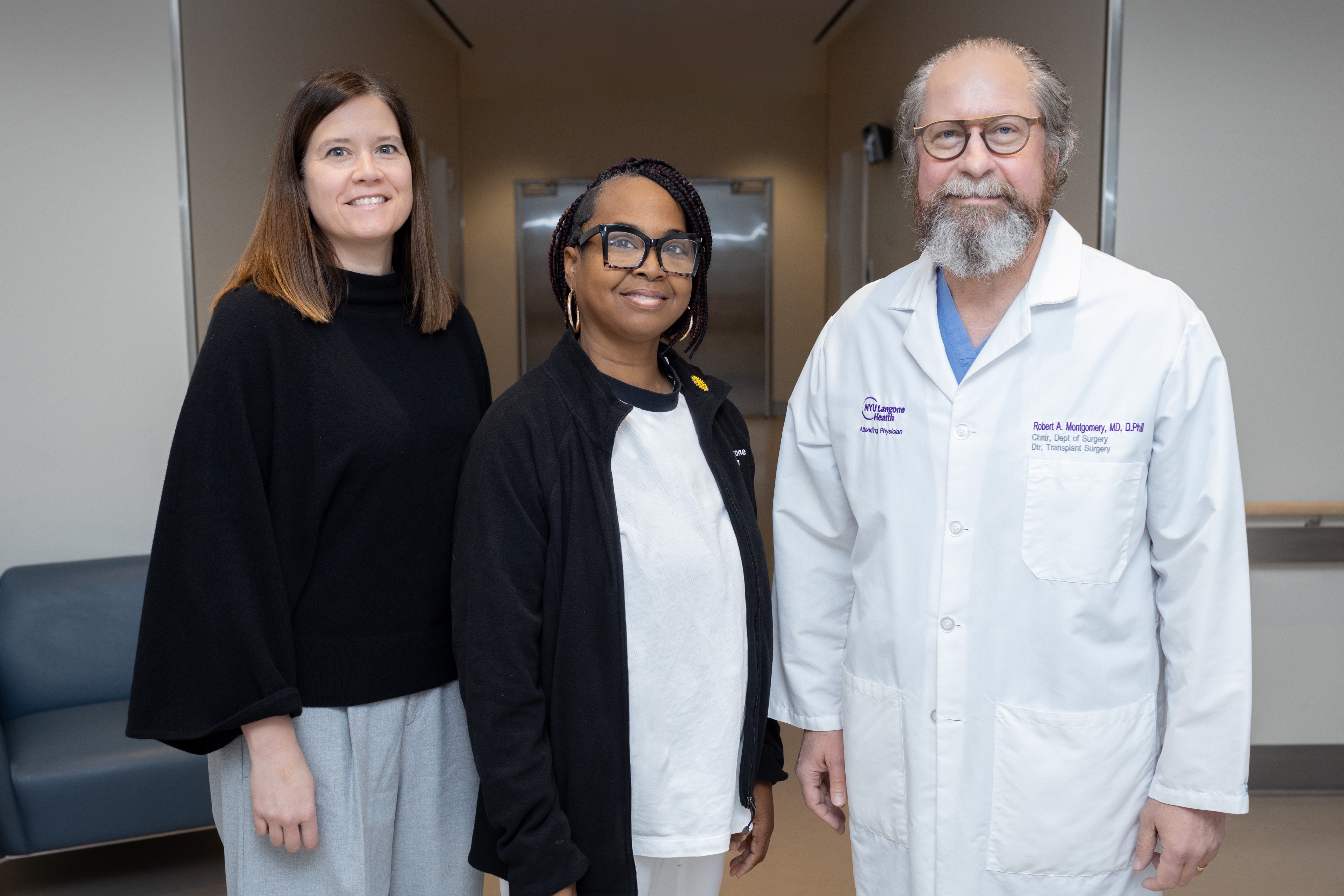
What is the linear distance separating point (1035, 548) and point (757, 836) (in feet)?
2.55

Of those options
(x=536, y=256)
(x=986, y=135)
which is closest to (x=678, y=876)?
(x=986, y=135)

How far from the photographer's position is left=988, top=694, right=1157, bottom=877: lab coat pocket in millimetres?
1707

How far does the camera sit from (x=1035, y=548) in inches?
67.3

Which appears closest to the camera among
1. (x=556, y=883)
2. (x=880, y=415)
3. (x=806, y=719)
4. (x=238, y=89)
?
(x=556, y=883)

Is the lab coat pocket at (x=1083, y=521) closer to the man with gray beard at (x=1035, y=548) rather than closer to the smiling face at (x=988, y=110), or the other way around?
the man with gray beard at (x=1035, y=548)

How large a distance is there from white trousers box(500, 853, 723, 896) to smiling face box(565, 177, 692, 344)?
941 mm

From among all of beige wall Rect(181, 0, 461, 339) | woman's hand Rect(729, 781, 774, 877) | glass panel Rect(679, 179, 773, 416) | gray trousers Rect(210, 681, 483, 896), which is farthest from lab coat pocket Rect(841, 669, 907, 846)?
glass panel Rect(679, 179, 773, 416)

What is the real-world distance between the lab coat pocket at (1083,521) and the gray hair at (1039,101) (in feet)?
1.88

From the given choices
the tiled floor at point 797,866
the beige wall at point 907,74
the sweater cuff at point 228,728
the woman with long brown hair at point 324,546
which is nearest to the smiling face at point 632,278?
the woman with long brown hair at point 324,546

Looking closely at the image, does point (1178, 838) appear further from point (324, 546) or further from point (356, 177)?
point (356, 177)

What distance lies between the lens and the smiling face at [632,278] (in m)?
1.74

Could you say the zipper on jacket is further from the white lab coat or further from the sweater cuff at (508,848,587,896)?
the sweater cuff at (508,848,587,896)

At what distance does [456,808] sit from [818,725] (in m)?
0.73

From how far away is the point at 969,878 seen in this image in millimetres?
1764
